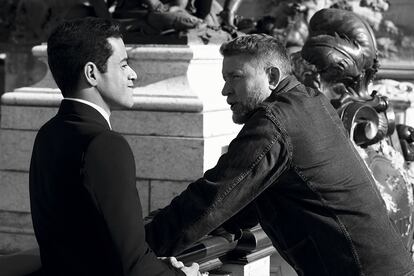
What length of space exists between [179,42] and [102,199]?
163 inches

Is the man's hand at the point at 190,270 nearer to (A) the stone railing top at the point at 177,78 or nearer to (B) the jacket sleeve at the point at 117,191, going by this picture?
(B) the jacket sleeve at the point at 117,191

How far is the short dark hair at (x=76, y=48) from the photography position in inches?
116

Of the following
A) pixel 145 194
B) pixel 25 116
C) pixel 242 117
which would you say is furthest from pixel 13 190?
pixel 242 117

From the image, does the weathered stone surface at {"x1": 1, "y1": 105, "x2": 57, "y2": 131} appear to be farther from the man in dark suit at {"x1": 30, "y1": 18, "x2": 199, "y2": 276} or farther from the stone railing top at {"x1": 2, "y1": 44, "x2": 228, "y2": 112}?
the man in dark suit at {"x1": 30, "y1": 18, "x2": 199, "y2": 276}

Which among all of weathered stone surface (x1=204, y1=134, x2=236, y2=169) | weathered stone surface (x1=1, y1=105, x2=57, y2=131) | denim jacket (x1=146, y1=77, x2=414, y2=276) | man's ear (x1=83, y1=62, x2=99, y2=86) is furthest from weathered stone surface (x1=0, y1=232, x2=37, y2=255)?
man's ear (x1=83, y1=62, x2=99, y2=86)

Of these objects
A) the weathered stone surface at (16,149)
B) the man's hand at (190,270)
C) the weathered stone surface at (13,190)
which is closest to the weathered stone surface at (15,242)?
the weathered stone surface at (13,190)

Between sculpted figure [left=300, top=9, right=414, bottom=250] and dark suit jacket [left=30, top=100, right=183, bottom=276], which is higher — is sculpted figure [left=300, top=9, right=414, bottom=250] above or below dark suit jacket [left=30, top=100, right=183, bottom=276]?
below

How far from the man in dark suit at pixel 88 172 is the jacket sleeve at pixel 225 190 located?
0.36 metres

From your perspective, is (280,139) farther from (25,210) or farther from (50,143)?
(25,210)

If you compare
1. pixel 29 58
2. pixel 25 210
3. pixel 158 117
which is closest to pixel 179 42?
pixel 158 117

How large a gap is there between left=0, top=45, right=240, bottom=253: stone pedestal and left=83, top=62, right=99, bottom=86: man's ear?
3.47 meters

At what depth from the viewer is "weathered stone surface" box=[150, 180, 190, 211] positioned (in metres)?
6.58

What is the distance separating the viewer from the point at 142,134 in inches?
263

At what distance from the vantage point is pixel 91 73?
2.96 meters
